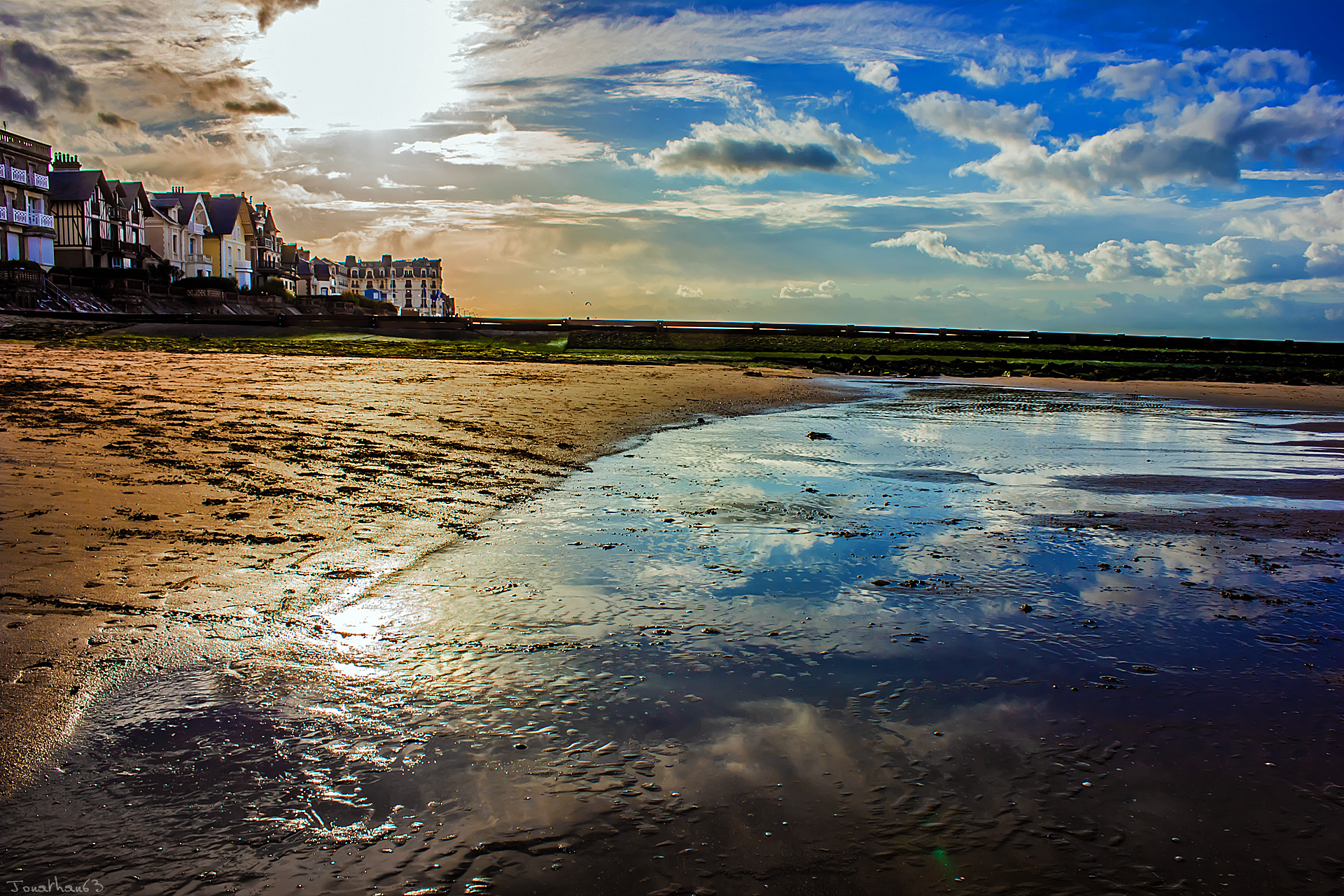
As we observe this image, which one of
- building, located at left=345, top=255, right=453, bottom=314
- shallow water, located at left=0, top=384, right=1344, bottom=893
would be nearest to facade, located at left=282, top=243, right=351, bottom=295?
building, located at left=345, top=255, right=453, bottom=314

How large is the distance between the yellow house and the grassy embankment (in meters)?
40.3

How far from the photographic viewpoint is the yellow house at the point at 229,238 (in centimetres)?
7606

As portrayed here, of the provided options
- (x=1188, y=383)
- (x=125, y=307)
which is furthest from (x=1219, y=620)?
(x=125, y=307)

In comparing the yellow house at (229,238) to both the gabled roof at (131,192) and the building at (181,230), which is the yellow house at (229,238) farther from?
the gabled roof at (131,192)

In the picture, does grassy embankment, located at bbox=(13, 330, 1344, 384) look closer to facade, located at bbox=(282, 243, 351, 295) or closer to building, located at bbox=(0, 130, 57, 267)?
building, located at bbox=(0, 130, 57, 267)

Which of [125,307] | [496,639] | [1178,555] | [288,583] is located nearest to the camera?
[496,639]

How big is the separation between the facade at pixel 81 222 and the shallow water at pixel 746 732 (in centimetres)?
6825

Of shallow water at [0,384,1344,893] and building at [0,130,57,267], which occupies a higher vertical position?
building at [0,130,57,267]

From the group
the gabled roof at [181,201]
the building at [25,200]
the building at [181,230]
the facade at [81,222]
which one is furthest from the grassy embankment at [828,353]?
the gabled roof at [181,201]

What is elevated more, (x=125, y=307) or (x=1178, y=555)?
(x=125, y=307)

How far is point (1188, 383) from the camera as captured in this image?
116 ft

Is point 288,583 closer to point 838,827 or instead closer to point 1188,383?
point 838,827

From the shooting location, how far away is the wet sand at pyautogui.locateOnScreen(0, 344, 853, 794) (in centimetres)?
396

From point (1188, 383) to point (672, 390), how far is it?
27.6m
